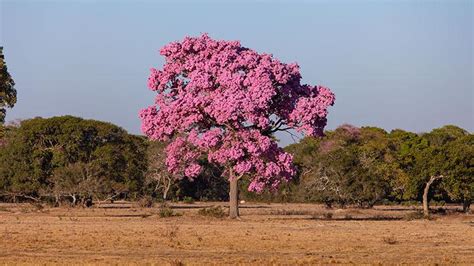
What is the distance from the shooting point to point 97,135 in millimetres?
82000

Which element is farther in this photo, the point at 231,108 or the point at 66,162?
the point at 66,162

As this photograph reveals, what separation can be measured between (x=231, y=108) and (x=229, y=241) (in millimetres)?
15682

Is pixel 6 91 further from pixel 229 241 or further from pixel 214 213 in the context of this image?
pixel 229 241

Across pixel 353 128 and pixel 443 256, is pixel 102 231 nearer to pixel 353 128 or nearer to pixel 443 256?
pixel 443 256

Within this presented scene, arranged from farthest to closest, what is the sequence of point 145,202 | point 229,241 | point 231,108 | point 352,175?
point 145,202 → point 352,175 → point 231,108 → point 229,241

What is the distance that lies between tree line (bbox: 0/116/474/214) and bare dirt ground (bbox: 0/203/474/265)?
51.9 feet

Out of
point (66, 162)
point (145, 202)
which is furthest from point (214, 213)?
point (145, 202)

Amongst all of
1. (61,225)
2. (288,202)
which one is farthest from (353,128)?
(61,225)

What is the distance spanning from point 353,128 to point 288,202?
12.7 metres

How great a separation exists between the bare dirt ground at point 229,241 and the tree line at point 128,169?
15821 mm

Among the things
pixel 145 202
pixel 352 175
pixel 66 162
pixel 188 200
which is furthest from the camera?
pixel 188 200

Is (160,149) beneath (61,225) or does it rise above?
above

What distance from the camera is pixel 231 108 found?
2132 inches

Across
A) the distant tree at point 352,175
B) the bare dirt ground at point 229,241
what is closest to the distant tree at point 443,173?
the distant tree at point 352,175
